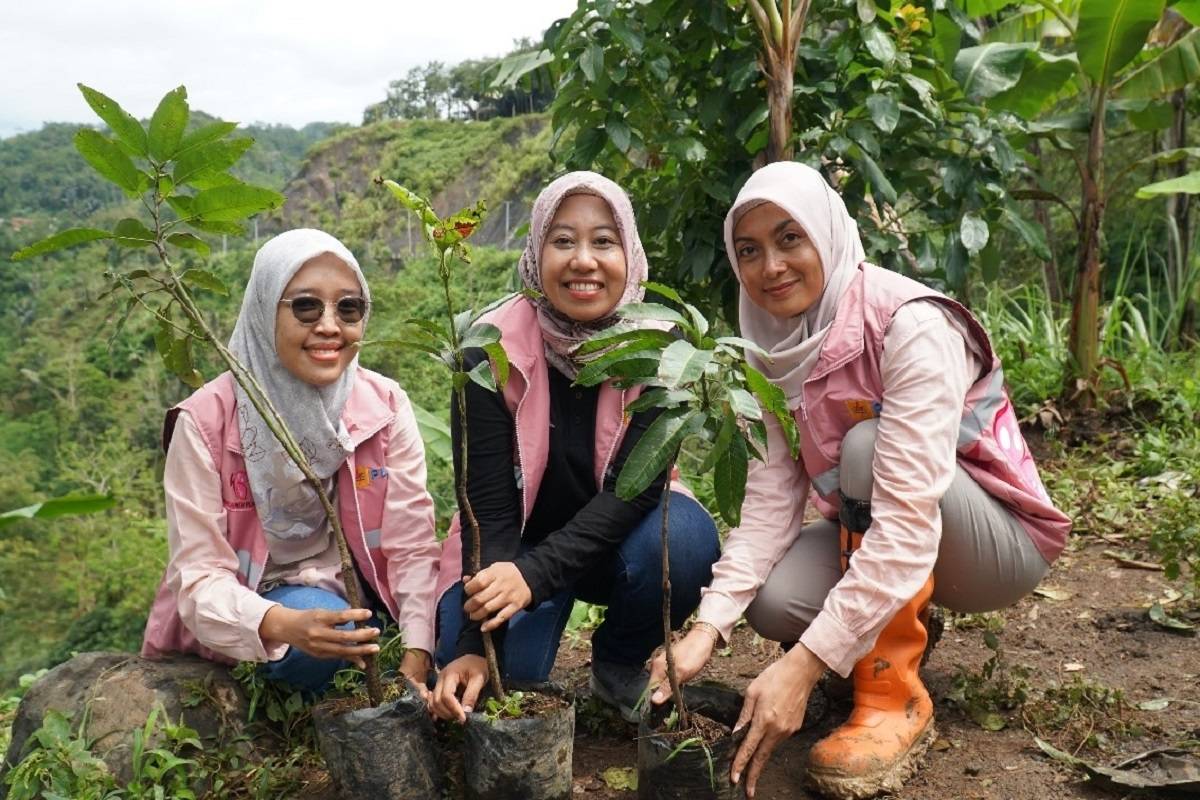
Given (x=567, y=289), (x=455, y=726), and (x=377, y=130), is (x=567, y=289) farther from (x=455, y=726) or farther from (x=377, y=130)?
(x=377, y=130)

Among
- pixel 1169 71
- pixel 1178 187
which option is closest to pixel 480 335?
pixel 1178 187

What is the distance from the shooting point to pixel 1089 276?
13.8 ft

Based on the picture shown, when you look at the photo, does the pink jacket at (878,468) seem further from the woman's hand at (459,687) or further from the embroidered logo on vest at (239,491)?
the embroidered logo on vest at (239,491)

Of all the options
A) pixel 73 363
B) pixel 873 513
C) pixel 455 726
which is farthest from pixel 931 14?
pixel 73 363

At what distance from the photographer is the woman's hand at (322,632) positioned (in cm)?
173

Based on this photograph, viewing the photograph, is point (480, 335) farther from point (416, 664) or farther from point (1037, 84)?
point (1037, 84)

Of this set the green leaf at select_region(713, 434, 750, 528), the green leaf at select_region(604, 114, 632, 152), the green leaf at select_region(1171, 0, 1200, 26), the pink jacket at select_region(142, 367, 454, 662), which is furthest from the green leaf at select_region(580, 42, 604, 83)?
the green leaf at select_region(1171, 0, 1200, 26)

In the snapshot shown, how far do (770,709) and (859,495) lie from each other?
448mm

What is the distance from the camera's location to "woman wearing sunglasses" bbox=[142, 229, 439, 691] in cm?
204

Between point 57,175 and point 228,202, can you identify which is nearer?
point 228,202

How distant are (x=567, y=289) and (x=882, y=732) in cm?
104

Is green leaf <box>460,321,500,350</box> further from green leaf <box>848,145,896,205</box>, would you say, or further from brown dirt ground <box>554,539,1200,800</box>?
green leaf <box>848,145,896,205</box>

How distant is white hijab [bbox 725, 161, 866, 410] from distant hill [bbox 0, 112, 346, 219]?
57.1 meters

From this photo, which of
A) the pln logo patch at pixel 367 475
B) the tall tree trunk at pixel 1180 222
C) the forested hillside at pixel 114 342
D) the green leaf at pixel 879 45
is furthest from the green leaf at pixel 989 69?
the pln logo patch at pixel 367 475
